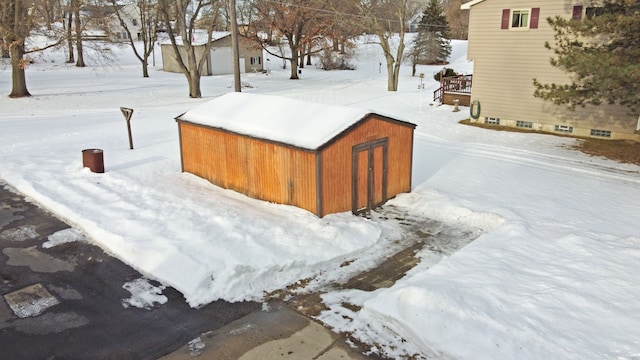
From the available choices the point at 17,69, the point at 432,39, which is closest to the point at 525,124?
the point at 17,69

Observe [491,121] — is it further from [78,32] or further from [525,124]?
[78,32]

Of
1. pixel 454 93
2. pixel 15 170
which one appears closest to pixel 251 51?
pixel 454 93

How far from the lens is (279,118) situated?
38.4 ft

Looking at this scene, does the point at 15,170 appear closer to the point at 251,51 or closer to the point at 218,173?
the point at 218,173

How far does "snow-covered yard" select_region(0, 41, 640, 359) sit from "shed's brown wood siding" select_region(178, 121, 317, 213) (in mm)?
310

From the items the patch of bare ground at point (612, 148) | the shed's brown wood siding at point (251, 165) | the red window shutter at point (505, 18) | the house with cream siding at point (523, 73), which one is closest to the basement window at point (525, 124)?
the house with cream siding at point (523, 73)

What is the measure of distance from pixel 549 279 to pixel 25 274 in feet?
27.9

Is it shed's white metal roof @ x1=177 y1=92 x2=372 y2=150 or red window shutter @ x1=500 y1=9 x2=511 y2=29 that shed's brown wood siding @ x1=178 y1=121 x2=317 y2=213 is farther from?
red window shutter @ x1=500 y1=9 x2=511 y2=29

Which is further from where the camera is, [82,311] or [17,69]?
[17,69]

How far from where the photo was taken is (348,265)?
8906 mm

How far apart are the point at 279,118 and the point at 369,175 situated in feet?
8.00

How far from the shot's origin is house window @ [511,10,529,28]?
65.4ft

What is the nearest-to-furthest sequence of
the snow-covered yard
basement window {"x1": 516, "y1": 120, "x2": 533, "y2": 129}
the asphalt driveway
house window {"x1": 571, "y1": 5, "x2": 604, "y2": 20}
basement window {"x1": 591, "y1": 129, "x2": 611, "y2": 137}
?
1. the asphalt driveway
2. the snow-covered yard
3. house window {"x1": 571, "y1": 5, "x2": 604, "y2": 20}
4. basement window {"x1": 591, "y1": 129, "x2": 611, "y2": 137}
5. basement window {"x1": 516, "y1": 120, "x2": 533, "y2": 129}

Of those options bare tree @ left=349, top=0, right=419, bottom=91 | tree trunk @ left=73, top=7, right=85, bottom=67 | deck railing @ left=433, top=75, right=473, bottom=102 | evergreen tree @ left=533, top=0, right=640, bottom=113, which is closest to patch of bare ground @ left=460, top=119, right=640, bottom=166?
evergreen tree @ left=533, top=0, right=640, bottom=113
